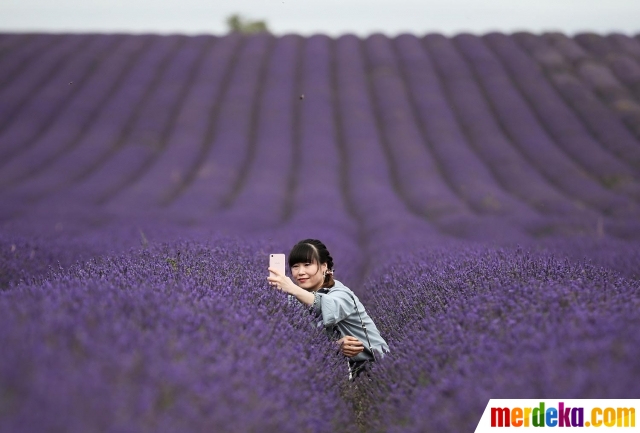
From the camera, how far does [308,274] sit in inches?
137

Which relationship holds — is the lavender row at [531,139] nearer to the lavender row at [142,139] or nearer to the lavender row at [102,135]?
the lavender row at [142,139]

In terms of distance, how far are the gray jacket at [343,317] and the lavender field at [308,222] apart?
137 millimetres

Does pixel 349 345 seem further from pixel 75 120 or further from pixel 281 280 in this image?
pixel 75 120

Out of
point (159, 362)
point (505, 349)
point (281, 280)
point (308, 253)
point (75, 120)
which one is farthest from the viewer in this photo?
point (75, 120)

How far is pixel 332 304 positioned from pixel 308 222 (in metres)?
6.55

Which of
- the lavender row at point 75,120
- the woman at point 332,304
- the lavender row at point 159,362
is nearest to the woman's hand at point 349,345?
the woman at point 332,304

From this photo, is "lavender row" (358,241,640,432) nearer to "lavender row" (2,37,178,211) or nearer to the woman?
the woman

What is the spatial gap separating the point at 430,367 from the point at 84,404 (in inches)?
50.6

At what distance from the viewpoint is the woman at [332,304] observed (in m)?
3.15

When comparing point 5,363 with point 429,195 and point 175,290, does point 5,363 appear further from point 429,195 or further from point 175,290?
point 429,195

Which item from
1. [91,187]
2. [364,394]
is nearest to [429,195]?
[91,187]

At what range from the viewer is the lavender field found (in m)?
1.69

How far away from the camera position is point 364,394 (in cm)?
298

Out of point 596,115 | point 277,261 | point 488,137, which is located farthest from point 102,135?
point 277,261
